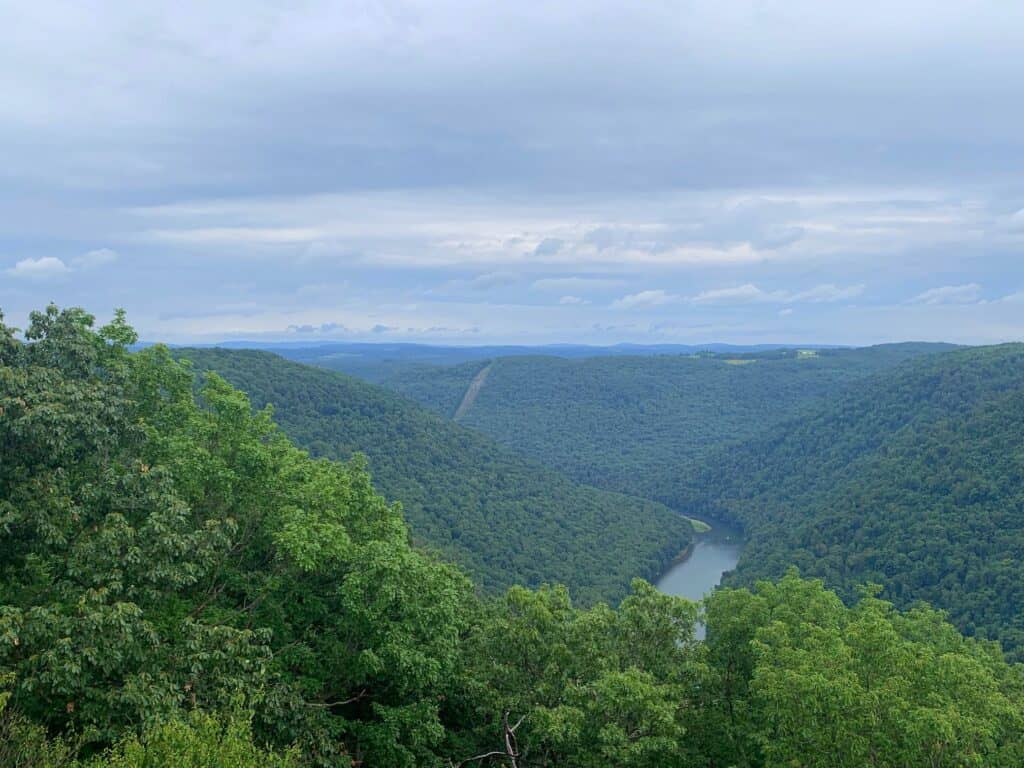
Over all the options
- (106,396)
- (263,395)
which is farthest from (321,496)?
(263,395)

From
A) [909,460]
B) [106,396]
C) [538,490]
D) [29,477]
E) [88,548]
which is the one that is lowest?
[538,490]

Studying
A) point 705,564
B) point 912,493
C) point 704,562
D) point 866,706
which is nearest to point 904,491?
point 912,493

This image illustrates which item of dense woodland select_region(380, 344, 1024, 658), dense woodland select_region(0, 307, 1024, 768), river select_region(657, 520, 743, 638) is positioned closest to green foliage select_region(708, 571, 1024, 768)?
dense woodland select_region(0, 307, 1024, 768)

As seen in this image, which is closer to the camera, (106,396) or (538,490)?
(106,396)

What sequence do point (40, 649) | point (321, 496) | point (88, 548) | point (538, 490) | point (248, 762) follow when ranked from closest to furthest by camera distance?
point (248, 762)
point (40, 649)
point (88, 548)
point (321, 496)
point (538, 490)

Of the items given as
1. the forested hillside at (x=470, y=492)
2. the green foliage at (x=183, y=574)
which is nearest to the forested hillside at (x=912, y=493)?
the forested hillside at (x=470, y=492)

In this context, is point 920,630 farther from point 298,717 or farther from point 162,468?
point 162,468

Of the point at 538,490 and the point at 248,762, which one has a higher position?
the point at 248,762

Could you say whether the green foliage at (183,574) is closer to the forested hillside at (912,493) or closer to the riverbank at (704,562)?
the forested hillside at (912,493)
